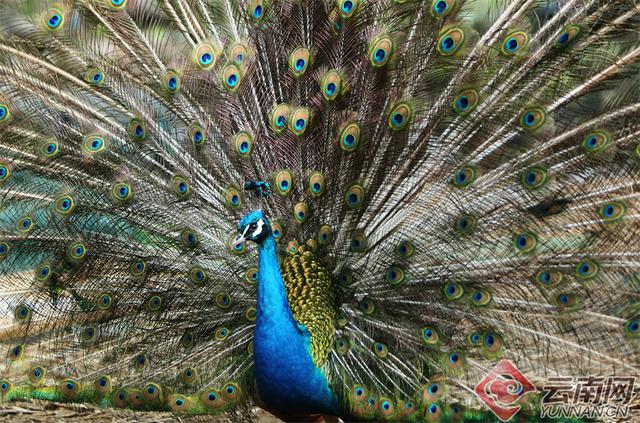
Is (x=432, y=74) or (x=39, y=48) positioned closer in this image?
(x=432, y=74)

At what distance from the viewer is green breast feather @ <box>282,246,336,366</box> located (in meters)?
3.21

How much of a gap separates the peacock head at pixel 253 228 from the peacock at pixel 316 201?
0.5 inches

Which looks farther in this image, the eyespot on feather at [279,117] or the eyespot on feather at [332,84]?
the eyespot on feather at [279,117]

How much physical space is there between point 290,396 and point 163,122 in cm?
142

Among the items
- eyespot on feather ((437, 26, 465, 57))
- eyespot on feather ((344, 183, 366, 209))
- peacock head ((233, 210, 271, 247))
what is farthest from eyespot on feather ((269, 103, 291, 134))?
eyespot on feather ((437, 26, 465, 57))

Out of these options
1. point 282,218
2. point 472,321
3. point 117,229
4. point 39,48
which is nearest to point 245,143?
point 282,218

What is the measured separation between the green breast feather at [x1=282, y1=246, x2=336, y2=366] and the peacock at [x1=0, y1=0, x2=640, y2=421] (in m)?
0.01

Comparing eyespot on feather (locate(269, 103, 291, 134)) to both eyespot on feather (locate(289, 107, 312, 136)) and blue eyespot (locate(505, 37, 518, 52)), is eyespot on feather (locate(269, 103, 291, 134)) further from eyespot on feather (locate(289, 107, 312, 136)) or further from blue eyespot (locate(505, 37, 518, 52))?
blue eyespot (locate(505, 37, 518, 52))

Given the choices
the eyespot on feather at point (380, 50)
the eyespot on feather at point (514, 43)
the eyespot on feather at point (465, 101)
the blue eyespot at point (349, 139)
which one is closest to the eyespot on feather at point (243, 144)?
the blue eyespot at point (349, 139)

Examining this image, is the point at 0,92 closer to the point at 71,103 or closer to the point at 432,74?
the point at 71,103

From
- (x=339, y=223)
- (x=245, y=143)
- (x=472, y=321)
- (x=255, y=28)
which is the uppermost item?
(x=255, y=28)

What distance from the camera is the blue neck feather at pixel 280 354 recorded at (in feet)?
9.53

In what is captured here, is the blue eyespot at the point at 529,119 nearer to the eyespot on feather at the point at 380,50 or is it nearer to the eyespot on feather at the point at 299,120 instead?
the eyespot on feather at the point at 380,50

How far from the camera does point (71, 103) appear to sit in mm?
3439
